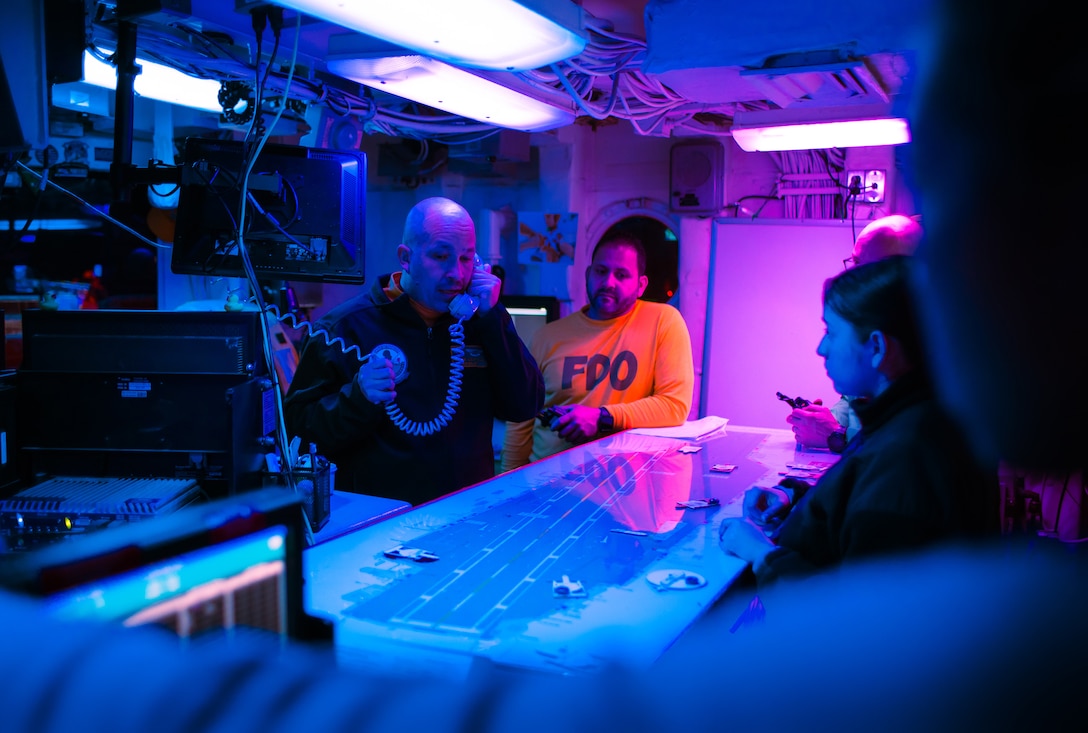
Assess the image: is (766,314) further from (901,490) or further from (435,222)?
(901,490)

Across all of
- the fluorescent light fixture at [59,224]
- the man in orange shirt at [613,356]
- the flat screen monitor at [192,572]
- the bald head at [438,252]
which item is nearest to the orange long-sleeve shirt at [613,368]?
the man in orange shirt at [613,356]

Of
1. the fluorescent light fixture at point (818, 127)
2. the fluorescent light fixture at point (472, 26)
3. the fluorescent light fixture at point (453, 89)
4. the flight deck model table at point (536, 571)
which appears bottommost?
the flight deck model table at point (536, 571)

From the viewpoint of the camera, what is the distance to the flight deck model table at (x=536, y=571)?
1377 millimetres

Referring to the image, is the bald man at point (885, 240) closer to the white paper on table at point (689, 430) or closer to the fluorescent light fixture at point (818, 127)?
the fluorescent light fixture at point (818, 127)

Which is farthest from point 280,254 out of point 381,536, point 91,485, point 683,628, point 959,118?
point 959,118

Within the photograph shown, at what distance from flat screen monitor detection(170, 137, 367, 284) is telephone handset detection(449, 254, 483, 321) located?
62 centimetres

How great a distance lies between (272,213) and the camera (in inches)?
94.3

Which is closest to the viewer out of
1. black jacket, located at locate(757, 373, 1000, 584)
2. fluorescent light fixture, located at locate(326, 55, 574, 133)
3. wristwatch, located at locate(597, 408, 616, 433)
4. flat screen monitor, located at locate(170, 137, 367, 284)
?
black jacket, located at locate(757, 373, 1000, 584)

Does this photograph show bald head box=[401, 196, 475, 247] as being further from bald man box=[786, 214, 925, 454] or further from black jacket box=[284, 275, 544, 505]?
bald man box=[786, 214, 925, 454]

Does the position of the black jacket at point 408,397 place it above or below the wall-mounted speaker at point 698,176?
below

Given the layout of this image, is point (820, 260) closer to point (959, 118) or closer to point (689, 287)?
point (689, 287)

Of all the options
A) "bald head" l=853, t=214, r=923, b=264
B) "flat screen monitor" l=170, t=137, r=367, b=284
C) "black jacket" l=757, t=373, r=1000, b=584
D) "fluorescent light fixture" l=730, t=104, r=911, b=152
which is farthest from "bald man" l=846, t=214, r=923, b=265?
"flat screen monitor" l=170, t=137, r=367, b=284

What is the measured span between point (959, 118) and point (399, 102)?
4159mm

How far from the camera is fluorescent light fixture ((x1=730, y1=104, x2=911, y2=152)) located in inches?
135
